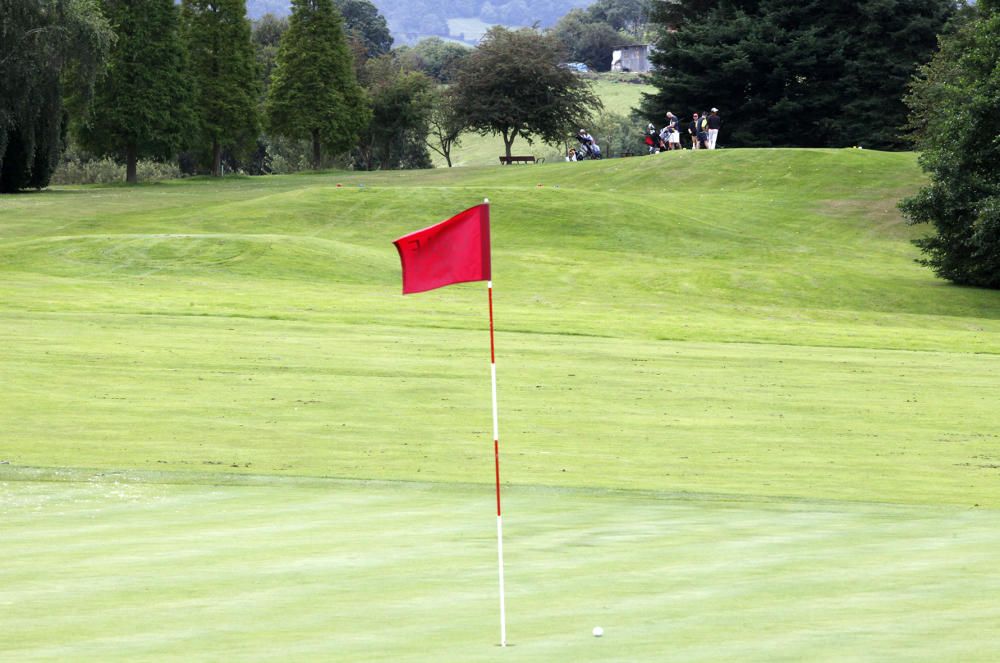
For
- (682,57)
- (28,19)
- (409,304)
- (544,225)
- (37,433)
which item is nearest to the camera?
(37,433)

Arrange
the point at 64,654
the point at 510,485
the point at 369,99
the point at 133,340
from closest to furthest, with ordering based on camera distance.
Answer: the point at 64,654 → the point at 510,485 → the point at 133,340 → the point at 369,99

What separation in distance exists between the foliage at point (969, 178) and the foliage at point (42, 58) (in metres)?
35.1

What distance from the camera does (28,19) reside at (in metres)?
60.3

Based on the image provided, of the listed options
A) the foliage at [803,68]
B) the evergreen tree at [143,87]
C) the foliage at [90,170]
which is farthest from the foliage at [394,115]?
the foliage at [803,68]

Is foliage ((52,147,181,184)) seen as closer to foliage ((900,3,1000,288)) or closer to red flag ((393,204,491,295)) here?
foliage ((900,3,1000,288))

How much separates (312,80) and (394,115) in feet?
67.2

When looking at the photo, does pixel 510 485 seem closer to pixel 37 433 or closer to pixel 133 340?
pixel 37 433

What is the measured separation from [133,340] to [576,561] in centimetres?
1616

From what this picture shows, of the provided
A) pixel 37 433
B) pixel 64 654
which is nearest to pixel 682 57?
pixel 37 433

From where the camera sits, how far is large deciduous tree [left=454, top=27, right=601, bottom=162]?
90.1 metres

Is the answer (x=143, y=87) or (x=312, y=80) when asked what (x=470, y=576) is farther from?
(x=312, y=80)

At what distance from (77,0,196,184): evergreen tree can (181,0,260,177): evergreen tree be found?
5385mm

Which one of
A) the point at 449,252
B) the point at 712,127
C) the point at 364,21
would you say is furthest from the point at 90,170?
the point at 449,252

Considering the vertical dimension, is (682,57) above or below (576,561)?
above
